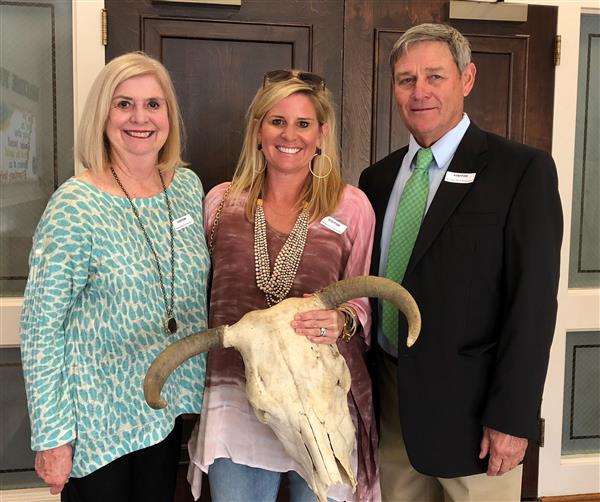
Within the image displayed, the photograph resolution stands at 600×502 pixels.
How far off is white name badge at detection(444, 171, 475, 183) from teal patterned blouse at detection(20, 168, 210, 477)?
0.85 metres

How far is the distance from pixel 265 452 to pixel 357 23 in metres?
2.16

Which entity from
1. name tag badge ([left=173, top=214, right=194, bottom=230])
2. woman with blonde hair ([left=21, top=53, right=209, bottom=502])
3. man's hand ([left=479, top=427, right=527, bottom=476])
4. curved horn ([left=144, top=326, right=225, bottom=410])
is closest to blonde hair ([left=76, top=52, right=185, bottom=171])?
woman with blonde hair ([left=21, top=53, right=209, bottom=502])

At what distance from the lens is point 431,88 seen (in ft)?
6.91

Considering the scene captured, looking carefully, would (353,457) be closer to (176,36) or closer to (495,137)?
(495,137)

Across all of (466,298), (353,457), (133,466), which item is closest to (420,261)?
(466,298)

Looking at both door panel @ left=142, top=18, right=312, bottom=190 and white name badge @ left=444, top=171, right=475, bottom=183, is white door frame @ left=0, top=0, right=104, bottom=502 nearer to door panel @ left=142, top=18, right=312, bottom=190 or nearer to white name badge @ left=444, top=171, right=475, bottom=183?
door panel @ left=142, top=18, right=312, bottom=190

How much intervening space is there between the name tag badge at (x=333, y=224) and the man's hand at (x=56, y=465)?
39.0 inches

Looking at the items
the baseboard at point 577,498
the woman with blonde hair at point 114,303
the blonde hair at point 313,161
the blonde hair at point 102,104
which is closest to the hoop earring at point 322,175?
the blonde hair at point 313,161

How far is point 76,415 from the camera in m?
1.84

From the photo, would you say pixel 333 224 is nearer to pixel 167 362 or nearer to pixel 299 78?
pixel 299 78

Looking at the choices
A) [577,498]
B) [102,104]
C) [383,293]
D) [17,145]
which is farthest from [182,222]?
[577,498]

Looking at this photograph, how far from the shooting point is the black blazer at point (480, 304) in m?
1.89

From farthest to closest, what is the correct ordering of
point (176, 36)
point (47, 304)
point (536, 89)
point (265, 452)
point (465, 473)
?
point (536, 89) → point (176, 36) → point (465, 473) → point (265, 452) → point (47, 304)

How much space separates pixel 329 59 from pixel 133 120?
149 cm
